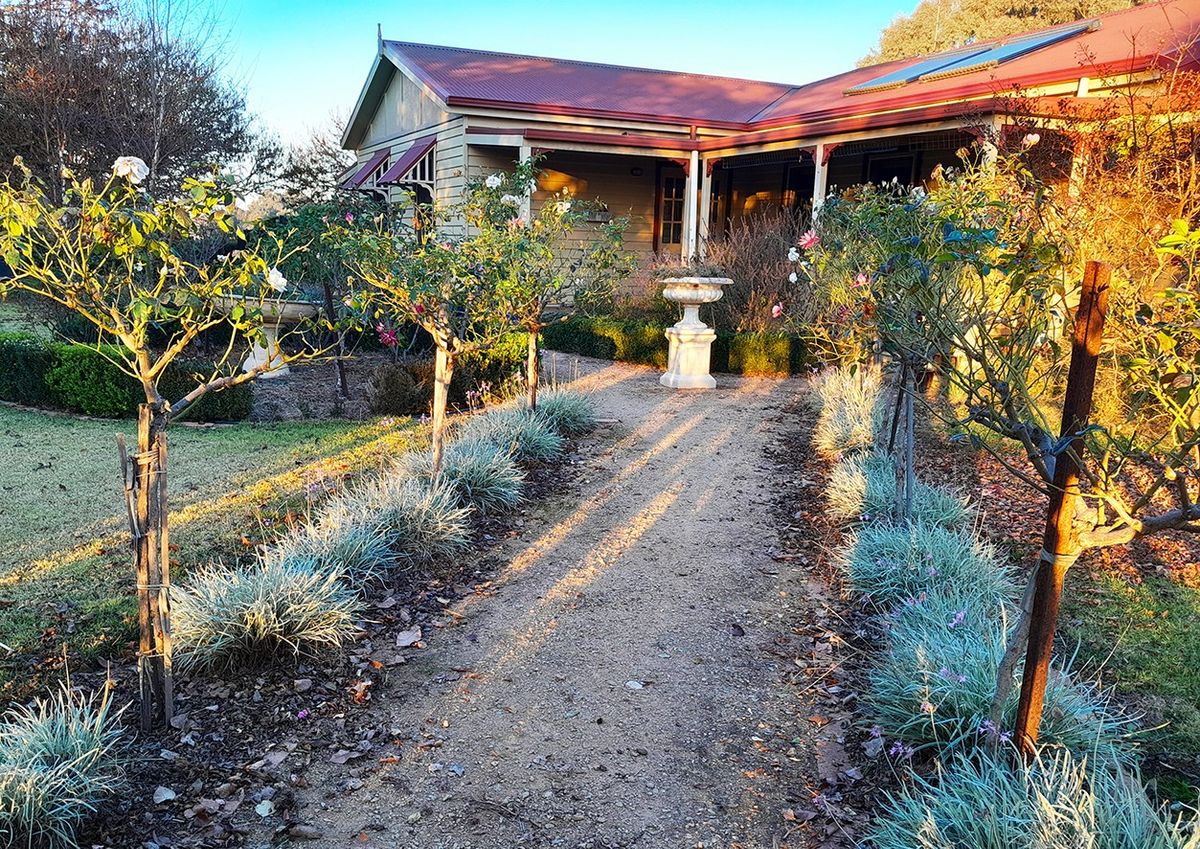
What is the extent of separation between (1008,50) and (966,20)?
60.6 feet

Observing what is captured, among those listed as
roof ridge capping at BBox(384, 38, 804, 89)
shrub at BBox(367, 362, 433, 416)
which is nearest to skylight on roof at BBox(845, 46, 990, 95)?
roof ridge capping at BBox(384, 38, 804, 89)

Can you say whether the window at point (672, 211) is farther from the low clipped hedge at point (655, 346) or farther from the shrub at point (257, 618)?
the shrub at point (257, 618)

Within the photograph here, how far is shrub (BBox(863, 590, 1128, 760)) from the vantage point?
2.77 metres

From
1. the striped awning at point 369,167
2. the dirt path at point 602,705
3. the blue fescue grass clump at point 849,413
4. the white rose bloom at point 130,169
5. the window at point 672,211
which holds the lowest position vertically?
the dirt path at point 602,705

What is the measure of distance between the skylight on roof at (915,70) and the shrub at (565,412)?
9.86m

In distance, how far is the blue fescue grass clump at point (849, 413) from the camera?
6918 millimetres

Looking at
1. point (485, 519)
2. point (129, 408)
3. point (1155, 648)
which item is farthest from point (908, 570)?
point (129, 408)

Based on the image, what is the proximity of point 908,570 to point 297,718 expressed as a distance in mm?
3059

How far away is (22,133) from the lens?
48.6 ft

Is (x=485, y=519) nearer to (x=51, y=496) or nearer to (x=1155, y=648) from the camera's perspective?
(x=51, y=496)

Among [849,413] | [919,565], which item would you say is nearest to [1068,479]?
[919,565]

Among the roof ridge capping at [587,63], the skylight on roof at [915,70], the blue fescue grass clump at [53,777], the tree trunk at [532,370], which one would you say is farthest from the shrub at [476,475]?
the roof ridge capping at [587,63]

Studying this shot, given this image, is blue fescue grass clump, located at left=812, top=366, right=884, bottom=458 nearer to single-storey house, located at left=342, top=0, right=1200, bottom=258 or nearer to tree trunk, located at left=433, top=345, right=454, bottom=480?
tree trunk, located at left=433, top=345, right=454, bottom=480

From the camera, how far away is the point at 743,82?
20.4 m
